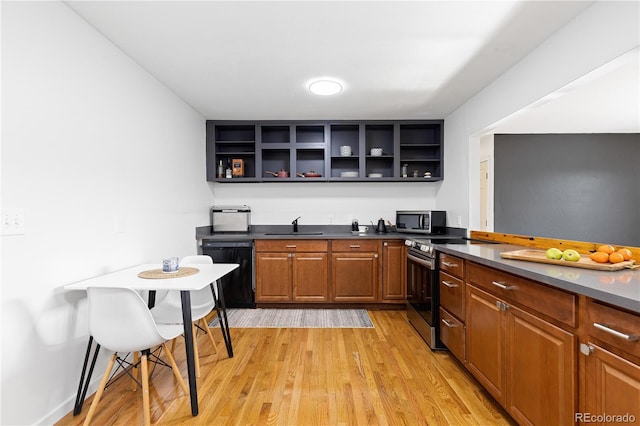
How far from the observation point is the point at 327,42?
78.1 inches

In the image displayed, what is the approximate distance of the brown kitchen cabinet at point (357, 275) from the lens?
3.42 metres

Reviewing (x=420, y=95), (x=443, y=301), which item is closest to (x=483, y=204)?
(x=420, y=95)

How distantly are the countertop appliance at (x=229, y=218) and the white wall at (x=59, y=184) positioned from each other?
55.6 inches

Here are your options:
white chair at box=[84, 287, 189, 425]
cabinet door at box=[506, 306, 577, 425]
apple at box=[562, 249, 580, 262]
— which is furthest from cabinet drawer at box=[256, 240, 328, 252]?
apple at box=[562, 249, 580, 262]

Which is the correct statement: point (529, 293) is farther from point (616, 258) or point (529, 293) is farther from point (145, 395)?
point (145, 395)

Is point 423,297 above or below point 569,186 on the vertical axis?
below

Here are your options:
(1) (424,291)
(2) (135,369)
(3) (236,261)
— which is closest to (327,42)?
(1) (424,291)

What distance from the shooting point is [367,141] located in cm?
401

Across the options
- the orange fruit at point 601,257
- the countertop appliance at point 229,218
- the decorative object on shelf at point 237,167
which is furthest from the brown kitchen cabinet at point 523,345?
the decorative object on shelf at point 237,167

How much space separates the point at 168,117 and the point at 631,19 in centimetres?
333

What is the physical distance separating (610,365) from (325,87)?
2.56 metres

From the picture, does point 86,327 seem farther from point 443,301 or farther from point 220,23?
point 443,301

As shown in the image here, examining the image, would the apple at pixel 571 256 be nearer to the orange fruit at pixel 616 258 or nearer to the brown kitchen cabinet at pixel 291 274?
the orange fruit at pixel 616 258

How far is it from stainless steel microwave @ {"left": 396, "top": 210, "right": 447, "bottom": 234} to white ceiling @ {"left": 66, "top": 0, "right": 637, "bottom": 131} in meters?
1.40
